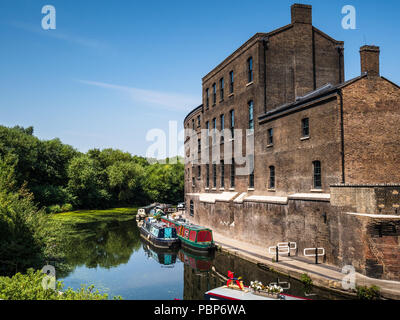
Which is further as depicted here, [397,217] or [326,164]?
[326,164]

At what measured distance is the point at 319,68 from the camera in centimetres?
2617

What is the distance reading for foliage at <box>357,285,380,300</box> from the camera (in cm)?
1195

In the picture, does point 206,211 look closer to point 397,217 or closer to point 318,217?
point 318,217

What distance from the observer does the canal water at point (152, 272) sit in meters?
15.2

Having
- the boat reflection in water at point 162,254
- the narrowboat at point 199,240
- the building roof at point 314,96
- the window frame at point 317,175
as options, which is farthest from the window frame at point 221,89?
the window frame at point 317,175

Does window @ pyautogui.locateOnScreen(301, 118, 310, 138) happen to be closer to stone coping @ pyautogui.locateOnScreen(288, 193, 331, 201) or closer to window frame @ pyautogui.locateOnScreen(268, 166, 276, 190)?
stone coping @ pyautogui.locateOnScreen(288, 193, 331, 201)

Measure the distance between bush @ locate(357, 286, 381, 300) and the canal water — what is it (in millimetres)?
733

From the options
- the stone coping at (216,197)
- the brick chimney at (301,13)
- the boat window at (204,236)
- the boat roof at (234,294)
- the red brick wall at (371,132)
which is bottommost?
the boat window at (204,236)

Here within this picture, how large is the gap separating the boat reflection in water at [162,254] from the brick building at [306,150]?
15.5 ft

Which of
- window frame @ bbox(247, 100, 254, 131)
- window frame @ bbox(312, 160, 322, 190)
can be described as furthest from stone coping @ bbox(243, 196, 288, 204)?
window frame @ bbox(247, 100, 254, 131)

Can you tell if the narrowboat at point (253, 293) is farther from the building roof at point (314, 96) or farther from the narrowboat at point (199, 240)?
the narrowboat at point (199, 240)

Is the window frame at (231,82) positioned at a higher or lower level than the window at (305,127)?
higher
